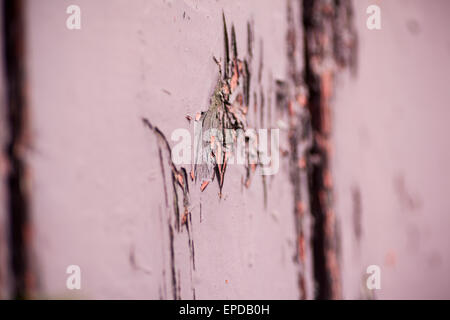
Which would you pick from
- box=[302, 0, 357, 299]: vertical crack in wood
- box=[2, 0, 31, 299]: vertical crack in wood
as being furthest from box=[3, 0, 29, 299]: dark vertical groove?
box=[302, 0, 357, 299]: vertical crack in wood

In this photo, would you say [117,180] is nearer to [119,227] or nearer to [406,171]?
[119,227]

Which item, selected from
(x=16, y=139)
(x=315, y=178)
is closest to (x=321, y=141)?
(x=315, y=178)

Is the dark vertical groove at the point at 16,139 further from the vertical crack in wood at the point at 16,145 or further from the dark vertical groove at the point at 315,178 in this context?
the dark vertical groove at the point at 315,178

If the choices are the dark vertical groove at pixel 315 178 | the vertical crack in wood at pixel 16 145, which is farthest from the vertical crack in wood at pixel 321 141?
the vertical crack in wood at pixel 16 145

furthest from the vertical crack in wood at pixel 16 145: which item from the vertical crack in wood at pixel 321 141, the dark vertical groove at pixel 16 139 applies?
the vertical crack in wood at pixel 321 141

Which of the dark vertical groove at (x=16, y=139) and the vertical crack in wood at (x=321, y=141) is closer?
the dark vertical groove at (x=16, y=139)

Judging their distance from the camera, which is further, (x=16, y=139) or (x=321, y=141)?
(x=321, y=141)

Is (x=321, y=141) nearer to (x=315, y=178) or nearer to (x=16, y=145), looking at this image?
(x=315, y=178)
